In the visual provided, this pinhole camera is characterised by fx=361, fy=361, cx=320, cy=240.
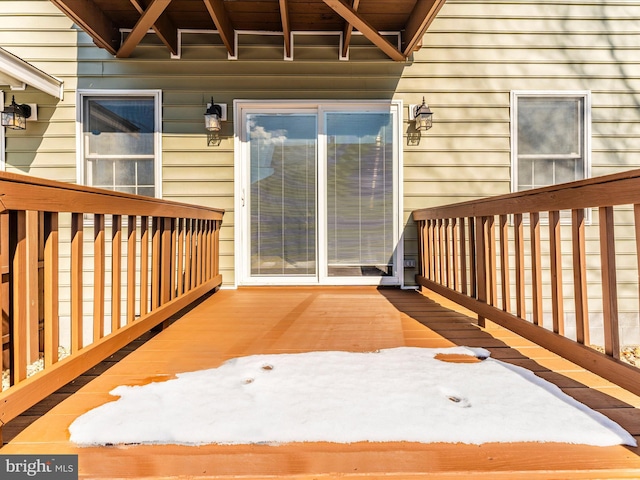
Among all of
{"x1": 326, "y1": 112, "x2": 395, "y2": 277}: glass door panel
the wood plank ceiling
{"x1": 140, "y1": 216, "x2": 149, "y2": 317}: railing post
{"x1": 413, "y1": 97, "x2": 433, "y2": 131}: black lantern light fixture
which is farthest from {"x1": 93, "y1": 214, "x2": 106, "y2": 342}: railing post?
{"x1": 413, "y1": 97, "x2": 433, "y2": 131}: black lantern light fixture

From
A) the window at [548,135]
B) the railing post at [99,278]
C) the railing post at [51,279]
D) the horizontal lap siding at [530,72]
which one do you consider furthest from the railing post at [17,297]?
the window at [548,135]

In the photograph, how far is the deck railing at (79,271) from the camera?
1269 mm

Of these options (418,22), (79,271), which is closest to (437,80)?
(418,22)

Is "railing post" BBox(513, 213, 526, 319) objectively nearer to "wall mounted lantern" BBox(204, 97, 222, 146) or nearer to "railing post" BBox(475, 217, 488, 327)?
"railing post" BBox(475, 217, 488, 327)

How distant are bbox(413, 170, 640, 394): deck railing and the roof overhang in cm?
401

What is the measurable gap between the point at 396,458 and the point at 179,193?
3.58 meters

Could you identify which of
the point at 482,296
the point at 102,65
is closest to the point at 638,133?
the point at 482,296

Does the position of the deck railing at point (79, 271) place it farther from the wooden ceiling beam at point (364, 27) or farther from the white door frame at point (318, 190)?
the wooden ceiling beam at point (364, 27)

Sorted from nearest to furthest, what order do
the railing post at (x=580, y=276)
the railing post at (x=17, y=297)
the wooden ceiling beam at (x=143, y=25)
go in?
the railing post at (x=17, y=297)
the railing post at (x=580, y=276)
the wooden ceiling beam at (x=143, y=25)

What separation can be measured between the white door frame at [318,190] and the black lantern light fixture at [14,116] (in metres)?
2.17

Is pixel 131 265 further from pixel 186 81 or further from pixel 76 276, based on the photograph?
pixel 186 81

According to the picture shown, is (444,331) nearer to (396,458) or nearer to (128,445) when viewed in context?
(396,458)

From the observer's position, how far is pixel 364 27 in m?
3.34

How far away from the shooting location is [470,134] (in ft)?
13.1
